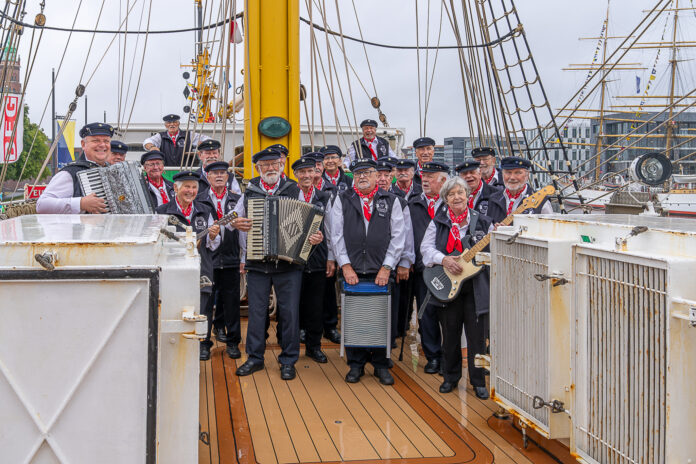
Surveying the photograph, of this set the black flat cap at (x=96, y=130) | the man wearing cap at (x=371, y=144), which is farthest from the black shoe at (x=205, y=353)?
the man wearing cap at (x=371, y=144)

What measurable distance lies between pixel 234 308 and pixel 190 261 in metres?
3.52

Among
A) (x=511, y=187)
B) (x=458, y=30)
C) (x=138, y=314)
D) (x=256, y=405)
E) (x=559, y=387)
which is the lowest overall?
(x=256, y=405)

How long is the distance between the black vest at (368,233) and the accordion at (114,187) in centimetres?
144

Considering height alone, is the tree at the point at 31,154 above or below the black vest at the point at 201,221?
above

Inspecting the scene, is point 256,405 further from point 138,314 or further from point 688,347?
point 688,347

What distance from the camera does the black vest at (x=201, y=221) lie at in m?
5.66

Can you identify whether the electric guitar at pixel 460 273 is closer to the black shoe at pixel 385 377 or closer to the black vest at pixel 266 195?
the black shoe at pixel 385 377

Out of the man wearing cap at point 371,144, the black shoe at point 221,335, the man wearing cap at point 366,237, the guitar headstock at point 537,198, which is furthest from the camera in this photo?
the man wearing cap at point 371,144

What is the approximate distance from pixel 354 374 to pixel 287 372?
49cm

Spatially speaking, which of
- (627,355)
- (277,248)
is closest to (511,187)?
(277,248)

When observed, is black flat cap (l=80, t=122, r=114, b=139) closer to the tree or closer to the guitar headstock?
the guitar headstock

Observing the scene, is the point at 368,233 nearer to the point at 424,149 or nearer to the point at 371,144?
the point at 424,149

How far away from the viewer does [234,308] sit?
20.6 ft

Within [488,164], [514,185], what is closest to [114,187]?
[514,185]
